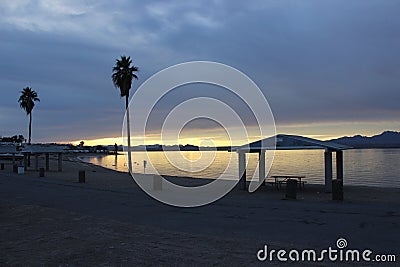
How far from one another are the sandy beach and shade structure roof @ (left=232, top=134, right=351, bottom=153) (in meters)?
4.62

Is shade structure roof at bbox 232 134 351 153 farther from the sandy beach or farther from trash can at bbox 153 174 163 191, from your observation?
the sandy beach

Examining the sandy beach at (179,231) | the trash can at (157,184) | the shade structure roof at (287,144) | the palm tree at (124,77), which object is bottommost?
the sandy beach at (179,231)

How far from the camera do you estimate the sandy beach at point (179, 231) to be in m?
7.89

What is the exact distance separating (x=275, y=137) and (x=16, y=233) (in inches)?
538

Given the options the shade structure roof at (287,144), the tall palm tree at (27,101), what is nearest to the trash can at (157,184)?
the shade structure roof at (287,144)

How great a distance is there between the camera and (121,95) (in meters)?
39.7

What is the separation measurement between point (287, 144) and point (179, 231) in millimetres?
11605

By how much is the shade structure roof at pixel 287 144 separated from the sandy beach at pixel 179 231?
4616mm

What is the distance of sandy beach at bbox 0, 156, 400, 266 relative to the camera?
25.9 feet

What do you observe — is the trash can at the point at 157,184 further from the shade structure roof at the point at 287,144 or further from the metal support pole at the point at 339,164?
the metal support pole at the point at 339,164

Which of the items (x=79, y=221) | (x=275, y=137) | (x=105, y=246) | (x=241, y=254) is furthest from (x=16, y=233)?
(x=275, y=137)

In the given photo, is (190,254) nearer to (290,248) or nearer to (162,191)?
(290,248)

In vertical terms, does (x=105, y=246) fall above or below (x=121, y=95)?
below

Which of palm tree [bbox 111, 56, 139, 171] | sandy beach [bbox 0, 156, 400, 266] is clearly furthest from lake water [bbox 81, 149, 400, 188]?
sandy beach [bbox 0, 156, 400, 266]
